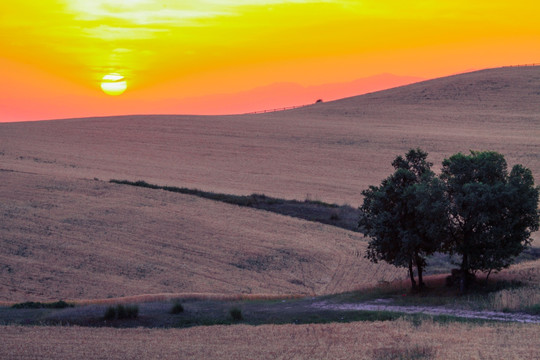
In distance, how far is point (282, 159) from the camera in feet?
218

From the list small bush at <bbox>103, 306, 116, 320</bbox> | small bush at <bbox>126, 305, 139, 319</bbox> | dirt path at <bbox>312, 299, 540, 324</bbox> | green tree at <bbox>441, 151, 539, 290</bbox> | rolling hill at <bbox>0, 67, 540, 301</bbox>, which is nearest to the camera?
dirt path at <bbox>312, 299, 540, 324</bbox>

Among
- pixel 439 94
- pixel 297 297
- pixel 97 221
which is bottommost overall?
pixel 297 297

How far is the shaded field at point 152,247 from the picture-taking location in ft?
104

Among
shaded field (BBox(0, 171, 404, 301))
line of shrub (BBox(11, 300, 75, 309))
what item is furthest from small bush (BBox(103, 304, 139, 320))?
shaded field (BBox(0, 171, 404, 301))

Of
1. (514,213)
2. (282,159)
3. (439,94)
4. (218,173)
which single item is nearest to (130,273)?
(514,213)

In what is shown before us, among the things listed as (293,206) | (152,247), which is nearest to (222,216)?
(293,206)

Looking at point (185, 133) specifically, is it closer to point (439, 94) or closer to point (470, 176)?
point (439, 94)

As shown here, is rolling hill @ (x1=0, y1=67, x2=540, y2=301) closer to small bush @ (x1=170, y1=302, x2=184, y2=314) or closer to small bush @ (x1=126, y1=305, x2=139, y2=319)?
small bush @ (x1=170, y1=302, x2=184, y2=314)

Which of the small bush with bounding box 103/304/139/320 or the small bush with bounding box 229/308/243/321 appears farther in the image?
the small bush with bounding box 229/308/243/321

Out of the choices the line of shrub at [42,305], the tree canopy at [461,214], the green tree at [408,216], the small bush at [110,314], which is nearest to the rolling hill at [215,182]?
the line of shrub at [42,305]

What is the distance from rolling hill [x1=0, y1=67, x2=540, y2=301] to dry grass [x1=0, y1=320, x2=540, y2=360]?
32.1 ft

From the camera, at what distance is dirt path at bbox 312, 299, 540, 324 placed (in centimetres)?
2252

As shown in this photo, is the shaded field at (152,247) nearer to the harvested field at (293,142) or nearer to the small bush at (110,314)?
the small bush at (110,314)

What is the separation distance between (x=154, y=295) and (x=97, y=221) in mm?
12488
